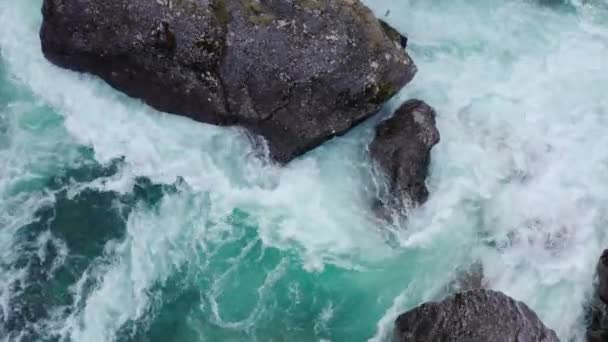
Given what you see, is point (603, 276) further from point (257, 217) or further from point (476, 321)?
point (257, 217)

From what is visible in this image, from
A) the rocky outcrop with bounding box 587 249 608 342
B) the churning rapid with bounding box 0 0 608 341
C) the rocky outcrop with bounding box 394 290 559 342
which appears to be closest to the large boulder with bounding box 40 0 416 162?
the churning rapid with bounding box 0 0 608 341

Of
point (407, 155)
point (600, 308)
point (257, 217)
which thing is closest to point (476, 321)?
point (600, 308)

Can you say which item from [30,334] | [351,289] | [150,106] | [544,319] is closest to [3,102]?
[150,106]

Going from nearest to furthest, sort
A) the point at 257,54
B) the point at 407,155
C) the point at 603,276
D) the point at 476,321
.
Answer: the point at 476,321, the point at 257,54, the point at 603,276, the point at 407,155

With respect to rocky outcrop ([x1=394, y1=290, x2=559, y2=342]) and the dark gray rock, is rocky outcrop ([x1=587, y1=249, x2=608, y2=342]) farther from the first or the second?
rocky outcrop ([x1=394, y1=290, x2=559, y2=342])

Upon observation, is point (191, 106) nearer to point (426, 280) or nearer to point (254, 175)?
point (254, 175)

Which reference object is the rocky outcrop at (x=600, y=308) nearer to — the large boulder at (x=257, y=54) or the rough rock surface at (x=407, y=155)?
the rough rock surface at (x=407, y=155)

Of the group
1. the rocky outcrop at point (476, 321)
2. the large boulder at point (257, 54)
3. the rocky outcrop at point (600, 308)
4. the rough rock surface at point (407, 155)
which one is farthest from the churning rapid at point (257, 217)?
the rocky outcrop at point (476, 321)

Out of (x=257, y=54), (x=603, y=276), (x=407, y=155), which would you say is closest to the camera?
(x=257, y=54)
